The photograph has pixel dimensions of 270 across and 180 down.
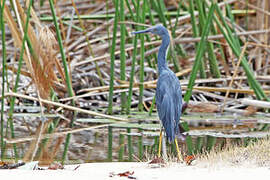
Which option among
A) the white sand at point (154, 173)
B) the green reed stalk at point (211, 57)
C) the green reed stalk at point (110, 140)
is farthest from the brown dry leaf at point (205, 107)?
the white sand at point (154, 173)

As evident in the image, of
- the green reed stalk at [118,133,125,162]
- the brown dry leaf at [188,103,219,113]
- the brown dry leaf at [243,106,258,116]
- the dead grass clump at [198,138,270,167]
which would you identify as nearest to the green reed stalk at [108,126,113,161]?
the green reed stalk at [118,133,125,162]

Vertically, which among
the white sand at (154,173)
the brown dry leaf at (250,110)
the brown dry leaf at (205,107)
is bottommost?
the brown dry leaf at (250,110)

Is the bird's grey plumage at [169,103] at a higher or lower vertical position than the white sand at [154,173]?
higher

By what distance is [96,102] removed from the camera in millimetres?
6535

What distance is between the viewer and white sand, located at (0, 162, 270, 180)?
3.10 m

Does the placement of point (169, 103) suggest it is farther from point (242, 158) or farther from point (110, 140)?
point (110, 140)

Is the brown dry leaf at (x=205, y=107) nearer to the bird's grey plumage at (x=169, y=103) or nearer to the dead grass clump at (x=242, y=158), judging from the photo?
the bird's grey plumage at (x=169, y=103)

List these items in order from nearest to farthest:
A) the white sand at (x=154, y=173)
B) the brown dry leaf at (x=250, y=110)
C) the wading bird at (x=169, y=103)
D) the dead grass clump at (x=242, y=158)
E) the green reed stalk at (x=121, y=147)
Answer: the white sand at (x=154, y=173), the dead grass clump at (x=242, y=158), the wading bird at (x=169, y=103), the green reed stalk at (x=121, y=147), the brown dry leaf at (x=250, y=110)

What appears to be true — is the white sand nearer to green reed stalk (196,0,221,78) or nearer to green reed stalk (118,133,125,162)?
green reed stalk (118,133,125,162)

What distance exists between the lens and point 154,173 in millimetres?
3225

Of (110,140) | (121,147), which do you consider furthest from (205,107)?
(121,147)

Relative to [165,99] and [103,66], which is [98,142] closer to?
[165,99]

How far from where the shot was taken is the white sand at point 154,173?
122 inches

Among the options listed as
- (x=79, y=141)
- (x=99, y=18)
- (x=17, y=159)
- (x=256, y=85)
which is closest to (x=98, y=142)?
Answer: (x=79, y=141)
